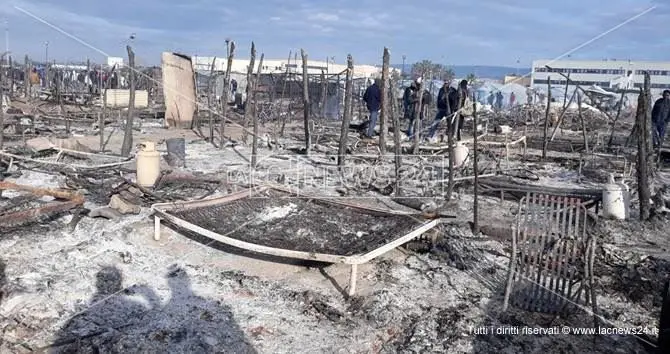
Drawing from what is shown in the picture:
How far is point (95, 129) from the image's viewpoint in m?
16.1

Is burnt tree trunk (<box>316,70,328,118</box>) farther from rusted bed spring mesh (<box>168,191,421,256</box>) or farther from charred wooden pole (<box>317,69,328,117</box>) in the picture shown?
rusted bed spring mesh (<box>168,191,421,256</box>)

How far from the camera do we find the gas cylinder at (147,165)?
8250 millimetres

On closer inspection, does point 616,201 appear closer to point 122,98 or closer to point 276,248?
point 276,248

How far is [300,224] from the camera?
258 inches

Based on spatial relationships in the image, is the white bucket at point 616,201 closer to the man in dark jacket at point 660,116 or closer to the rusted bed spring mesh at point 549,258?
the rusted bed spring mesh at point 549,258

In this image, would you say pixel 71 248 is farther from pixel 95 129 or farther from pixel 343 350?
pixel 95 129

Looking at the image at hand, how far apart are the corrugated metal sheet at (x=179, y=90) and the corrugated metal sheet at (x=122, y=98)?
12.8 feet

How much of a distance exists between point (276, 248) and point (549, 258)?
2.61 metres

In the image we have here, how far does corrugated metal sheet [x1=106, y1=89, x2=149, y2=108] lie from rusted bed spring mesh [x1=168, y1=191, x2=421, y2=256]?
49.8 feet

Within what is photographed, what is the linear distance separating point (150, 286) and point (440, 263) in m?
3.09

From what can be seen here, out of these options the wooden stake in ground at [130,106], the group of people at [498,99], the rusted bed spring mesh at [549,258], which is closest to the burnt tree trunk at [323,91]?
the wooden stake in ground at [130,106]

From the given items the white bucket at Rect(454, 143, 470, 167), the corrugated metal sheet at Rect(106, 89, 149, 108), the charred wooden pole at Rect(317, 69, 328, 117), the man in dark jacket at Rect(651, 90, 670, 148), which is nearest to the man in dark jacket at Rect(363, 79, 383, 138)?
the charred wooden pole at Rect(317, 69, 328, 117)

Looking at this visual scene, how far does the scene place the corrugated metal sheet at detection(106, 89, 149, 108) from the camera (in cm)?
2081

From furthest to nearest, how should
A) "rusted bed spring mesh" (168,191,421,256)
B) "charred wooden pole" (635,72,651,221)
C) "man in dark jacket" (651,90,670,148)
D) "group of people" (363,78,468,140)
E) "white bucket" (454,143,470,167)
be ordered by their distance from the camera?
"group of people" (363,78,468,140) < "man in dark jacket" (651,90,670,148) < "white bucket" (454,143,470,167) < "charred wooden pole" (635,72,651,221) < "rusted bed spring mesh" (168,191,421,256)
